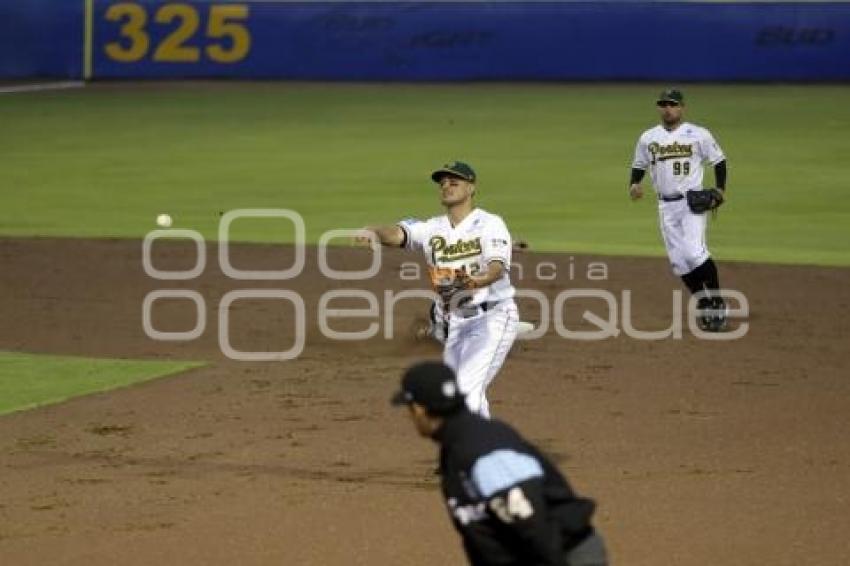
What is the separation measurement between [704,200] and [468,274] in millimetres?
6494

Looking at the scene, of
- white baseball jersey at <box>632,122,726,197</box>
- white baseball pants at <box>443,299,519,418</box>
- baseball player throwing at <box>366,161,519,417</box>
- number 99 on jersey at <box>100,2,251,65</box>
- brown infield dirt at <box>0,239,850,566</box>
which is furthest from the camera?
number 99 on jersey at <box>100,2,251,65</box>

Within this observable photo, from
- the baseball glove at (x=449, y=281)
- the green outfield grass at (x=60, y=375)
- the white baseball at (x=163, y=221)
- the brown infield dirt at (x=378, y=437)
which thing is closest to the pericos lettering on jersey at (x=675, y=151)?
the brown infield dirt at (x=378, y=437)

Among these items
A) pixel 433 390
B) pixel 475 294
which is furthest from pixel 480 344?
pixel 433 390

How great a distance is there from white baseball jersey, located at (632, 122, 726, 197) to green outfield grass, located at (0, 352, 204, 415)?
461cm

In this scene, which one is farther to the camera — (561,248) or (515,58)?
(515,58)

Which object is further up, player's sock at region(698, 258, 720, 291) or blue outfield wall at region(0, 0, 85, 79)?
blue outfield wall at region(0, 0, 85, 79)

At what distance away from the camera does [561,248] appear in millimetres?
23172

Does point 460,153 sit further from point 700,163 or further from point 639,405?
point 639,405

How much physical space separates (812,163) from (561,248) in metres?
9.19

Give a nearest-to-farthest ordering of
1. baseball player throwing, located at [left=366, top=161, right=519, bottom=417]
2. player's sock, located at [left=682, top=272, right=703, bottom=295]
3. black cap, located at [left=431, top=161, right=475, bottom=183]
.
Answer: black cap, located at [left=431, top=161, right=475, bottom=183] < baseball player throwing, located at [left=366, top=161, right=519, bottom=417] < player's sock, located at [left=682, top=272, right=703, bottom=295]

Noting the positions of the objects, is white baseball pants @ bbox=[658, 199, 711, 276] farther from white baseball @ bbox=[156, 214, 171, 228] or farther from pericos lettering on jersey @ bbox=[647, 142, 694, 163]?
white baseball @ bbox=[156, 214, 171, 228]

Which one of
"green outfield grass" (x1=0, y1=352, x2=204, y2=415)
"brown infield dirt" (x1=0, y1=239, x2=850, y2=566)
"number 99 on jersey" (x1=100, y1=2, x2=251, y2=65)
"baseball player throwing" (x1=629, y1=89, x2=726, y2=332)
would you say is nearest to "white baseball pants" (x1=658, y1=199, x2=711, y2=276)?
"baseball player throwing" (x1=629, y1=89, x2=726, y2=332)

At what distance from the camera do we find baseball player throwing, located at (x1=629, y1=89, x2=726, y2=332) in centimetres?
1788

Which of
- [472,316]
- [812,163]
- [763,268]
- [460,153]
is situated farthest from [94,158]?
[472,316]
